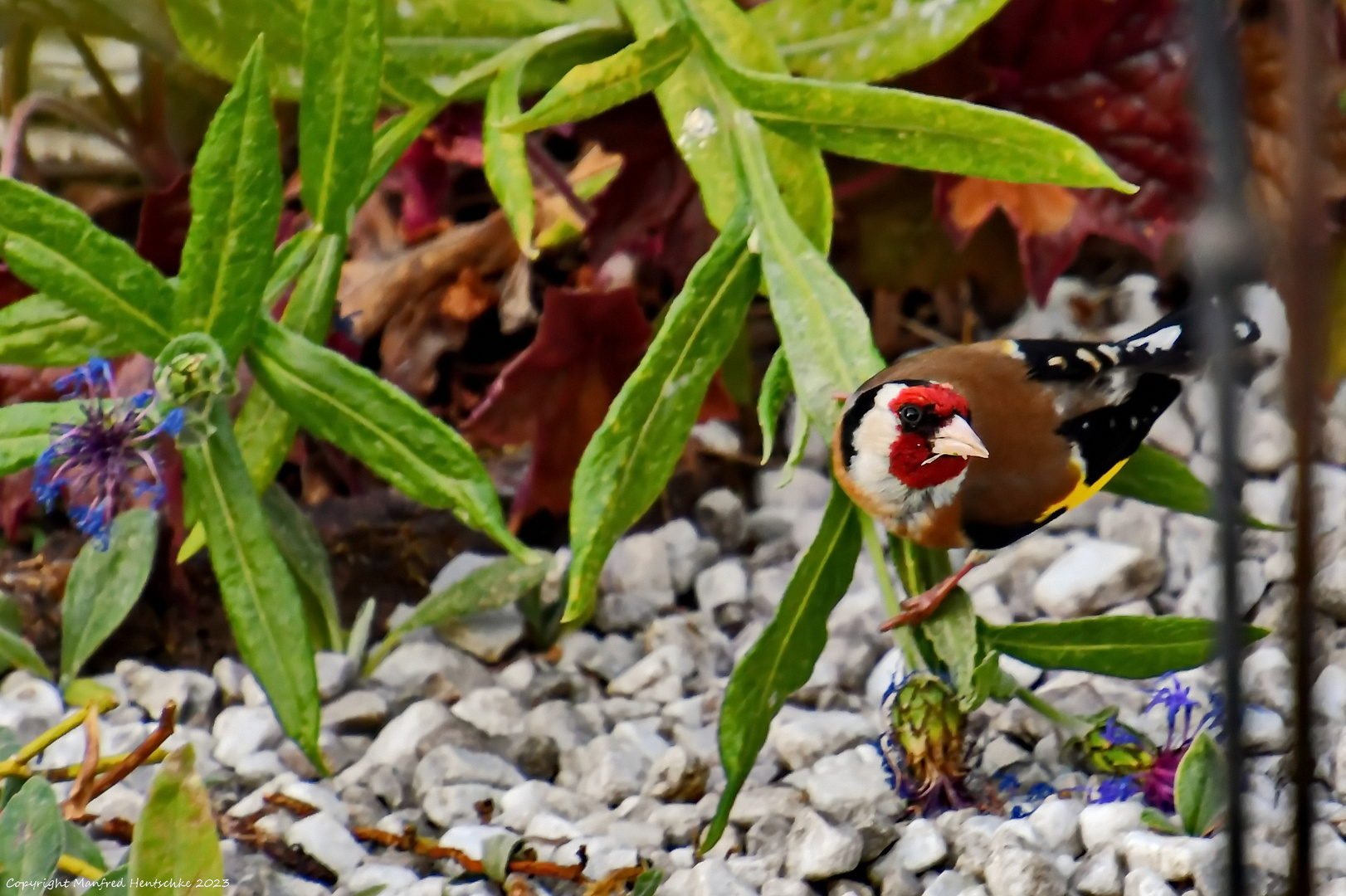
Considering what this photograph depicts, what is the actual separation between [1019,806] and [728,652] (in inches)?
11.9

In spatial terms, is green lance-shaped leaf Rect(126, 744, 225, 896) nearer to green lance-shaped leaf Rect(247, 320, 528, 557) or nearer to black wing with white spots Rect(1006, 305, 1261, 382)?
green lance-shaped leaf Rect(247, 320, 528, 557)

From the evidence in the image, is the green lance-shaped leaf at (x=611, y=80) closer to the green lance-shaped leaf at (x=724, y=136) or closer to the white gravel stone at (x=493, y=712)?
the green lance-shaped leaf at (x=724, y=136)

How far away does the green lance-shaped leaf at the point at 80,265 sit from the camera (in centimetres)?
74

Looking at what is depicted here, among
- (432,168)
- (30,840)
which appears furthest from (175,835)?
(432,168)

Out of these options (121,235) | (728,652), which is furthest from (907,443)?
(121,235)

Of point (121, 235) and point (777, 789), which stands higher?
point (121, 235)

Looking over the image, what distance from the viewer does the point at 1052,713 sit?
794 mm

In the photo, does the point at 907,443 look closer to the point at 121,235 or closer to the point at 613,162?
the point at 613,162

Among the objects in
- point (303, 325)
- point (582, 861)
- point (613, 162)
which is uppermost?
point (613, 162)

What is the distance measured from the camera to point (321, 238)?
0.86 m

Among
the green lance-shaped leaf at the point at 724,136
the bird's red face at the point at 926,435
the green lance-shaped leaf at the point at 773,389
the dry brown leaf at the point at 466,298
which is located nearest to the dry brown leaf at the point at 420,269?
the dry brown leaf at the point at 466,298

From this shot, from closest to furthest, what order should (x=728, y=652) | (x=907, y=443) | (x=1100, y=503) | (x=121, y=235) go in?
(x=907, y=443) < (x=728, y=652) < (x=1100, y=503) < (x=121, y=235)

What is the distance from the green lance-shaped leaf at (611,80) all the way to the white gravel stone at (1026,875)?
1.55 feet

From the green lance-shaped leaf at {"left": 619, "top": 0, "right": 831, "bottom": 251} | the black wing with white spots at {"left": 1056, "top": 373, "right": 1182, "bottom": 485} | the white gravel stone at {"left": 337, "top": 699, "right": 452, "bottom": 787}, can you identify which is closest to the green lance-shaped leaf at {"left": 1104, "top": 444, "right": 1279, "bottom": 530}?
the black wing with white spots at {"left": 1056, "top": 373, "right": 1182, "bottom": 485}
